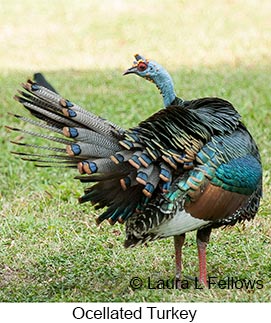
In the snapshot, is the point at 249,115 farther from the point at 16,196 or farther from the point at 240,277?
the point at 240,277

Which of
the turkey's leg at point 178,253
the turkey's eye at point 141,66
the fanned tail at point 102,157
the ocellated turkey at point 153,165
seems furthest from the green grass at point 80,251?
the turkey's eye at point 141,66

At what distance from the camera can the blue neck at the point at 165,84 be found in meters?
5.30

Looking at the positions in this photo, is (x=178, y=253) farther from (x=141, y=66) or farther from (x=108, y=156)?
(x=141, y=66)

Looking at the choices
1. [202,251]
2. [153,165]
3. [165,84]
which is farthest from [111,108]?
[153,165]

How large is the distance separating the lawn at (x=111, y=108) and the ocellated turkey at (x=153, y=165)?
554 mm

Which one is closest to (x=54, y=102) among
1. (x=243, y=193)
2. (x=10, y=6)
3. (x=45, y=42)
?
(x=243, y=193)

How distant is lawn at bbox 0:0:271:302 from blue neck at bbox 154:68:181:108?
4.00 feet

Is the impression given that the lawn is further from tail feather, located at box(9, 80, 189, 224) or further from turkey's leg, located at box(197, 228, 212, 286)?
tail feather, located at box(9, 80, 189, 224)

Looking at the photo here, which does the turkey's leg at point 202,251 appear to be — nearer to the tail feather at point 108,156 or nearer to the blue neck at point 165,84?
the tail feather at point 108,156

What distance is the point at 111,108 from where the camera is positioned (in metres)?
10.1

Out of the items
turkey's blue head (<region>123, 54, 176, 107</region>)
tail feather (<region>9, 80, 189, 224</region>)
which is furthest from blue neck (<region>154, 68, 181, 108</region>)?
tail feather (<region>9, 80, 189, 224</region>)

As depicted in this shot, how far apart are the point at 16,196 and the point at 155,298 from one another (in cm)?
288

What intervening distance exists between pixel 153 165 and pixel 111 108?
18.0 feet

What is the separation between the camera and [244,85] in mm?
11047
